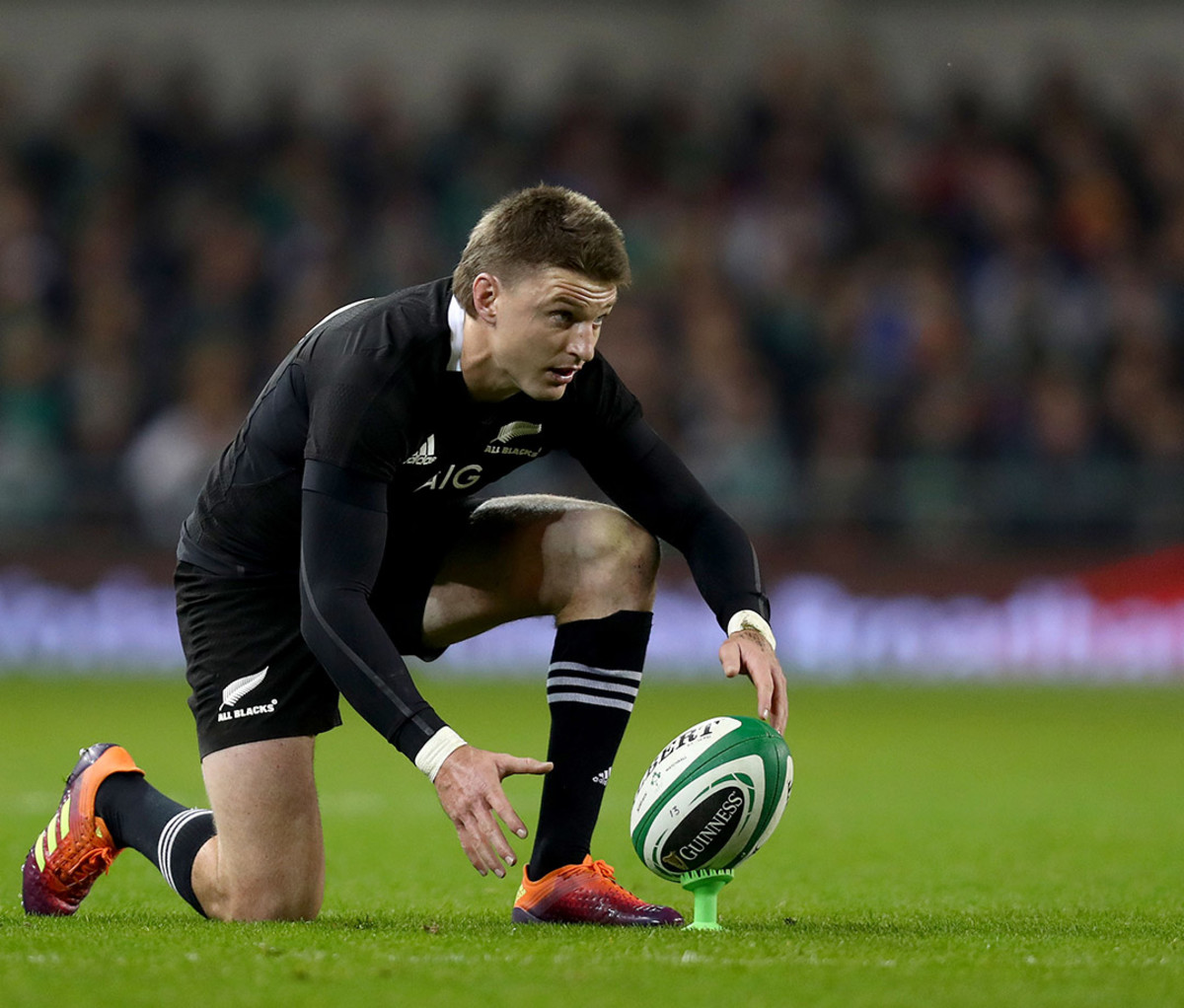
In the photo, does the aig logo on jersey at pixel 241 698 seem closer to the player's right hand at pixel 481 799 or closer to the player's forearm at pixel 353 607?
the player's forearm at pixel 353 607

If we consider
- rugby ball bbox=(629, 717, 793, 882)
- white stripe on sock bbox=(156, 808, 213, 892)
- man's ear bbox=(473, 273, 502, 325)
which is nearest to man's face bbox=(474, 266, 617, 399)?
man's ear bbox=(473, 273, 502, 325)

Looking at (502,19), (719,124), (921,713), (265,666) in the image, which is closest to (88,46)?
(502,19)

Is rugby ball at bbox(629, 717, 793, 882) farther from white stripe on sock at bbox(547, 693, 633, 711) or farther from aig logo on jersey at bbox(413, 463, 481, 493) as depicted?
aig logo on jersey at bbox(413, 463, 481, 493)

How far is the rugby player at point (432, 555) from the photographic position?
448cm

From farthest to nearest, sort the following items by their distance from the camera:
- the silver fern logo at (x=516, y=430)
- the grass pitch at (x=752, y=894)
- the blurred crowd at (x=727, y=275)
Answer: the blurred crowd at (x=727, y=275) < the silver fern logo at (x=516, y=430) < the grass pitch at (x=752, y=894)

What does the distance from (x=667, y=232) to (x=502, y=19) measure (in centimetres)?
417

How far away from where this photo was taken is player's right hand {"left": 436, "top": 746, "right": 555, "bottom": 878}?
Answer: 12.8ft

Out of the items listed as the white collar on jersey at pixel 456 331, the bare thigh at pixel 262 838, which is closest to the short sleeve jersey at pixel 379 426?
the white collar on jersey at pixel 456 331

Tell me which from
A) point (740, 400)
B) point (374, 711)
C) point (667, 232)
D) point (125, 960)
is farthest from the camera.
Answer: point (667, 232)

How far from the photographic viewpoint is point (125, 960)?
3.92 metres

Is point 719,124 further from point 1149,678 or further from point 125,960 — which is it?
point 125,960

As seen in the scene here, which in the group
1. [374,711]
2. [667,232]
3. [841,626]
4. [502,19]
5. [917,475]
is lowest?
[374,711]

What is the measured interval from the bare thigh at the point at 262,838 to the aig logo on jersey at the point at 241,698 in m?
0.08

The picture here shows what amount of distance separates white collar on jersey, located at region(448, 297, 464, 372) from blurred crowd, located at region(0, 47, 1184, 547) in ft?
29.1
